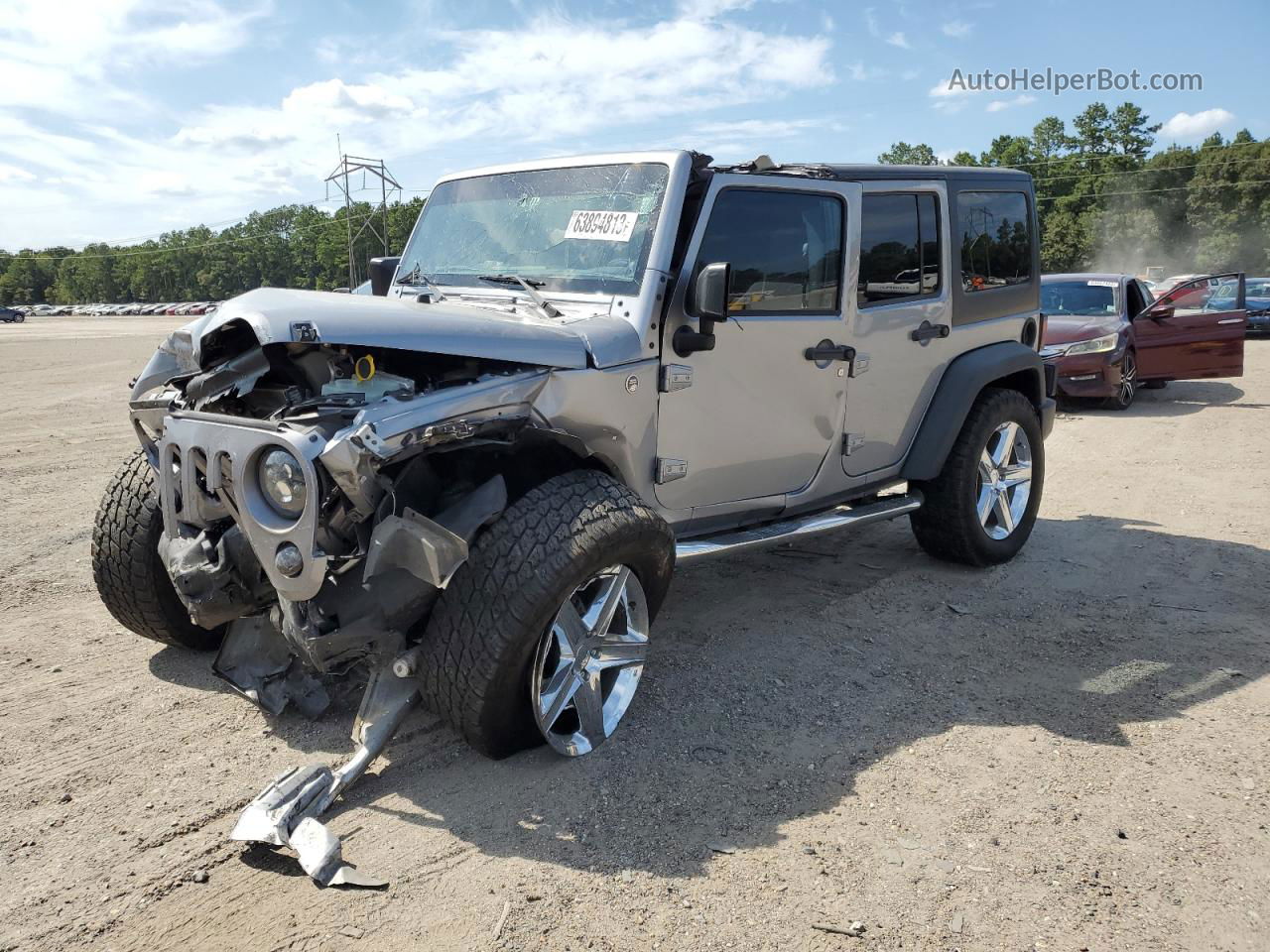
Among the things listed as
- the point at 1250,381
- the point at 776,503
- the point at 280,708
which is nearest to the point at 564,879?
the point at 280,708

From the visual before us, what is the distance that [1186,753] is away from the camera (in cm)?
348

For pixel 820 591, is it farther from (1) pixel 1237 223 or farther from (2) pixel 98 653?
(1) pixel 1237 223

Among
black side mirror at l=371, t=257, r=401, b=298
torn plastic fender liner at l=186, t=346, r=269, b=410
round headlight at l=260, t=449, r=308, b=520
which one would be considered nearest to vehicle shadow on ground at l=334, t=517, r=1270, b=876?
round headlight at l=260, t=449, r=308, b=520

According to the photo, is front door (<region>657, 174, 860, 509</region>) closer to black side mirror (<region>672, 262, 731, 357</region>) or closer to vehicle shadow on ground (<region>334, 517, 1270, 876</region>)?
black side mirror (<region>672, 262, 731, 357</region>)

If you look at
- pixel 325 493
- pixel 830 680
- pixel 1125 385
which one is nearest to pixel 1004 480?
pixel 830 680

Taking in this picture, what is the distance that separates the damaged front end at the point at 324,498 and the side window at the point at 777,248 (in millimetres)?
1098

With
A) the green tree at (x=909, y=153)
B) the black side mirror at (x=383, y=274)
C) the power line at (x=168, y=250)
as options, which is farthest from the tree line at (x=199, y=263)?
the black side mirror at (x=383, y=274)

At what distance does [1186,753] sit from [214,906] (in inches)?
129

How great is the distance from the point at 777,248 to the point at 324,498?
2.32 m

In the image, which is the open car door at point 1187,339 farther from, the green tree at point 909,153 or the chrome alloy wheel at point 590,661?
the green tree at point 909,153

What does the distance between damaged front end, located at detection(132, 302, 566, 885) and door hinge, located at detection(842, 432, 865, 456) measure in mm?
1895

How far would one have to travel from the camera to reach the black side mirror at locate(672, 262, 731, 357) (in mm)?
3561

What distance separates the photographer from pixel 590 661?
11.0ft

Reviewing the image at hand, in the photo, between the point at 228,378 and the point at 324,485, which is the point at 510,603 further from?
the point at 228,378
